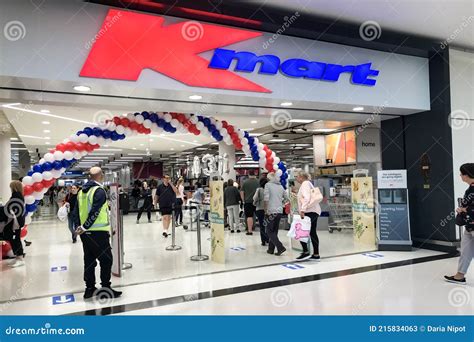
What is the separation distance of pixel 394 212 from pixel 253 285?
3.53m

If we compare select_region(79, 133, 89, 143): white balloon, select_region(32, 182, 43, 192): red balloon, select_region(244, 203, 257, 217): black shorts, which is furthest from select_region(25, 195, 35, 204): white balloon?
select_region(244, 203, 257, 217): black shorts

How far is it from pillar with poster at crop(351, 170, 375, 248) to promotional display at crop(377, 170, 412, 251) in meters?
0.62

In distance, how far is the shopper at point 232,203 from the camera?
978cm

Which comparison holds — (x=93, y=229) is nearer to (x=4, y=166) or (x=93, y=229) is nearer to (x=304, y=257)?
(x=304, y=257)

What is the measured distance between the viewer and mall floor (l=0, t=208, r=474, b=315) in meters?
3.85

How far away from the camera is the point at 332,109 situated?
638 cm

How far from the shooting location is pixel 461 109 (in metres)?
6.88

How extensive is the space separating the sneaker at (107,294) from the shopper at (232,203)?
5587 millimetres

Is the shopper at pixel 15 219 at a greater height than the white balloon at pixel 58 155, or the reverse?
the white balloon at pixel 58 155

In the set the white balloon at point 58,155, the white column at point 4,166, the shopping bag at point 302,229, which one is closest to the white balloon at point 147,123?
the white balloon at point 58,155

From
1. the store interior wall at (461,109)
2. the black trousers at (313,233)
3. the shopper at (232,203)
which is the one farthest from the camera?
the shopper at (232,203)

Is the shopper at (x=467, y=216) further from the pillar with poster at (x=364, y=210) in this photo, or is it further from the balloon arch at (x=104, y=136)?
the balloon arch at (x=104, y=136)
